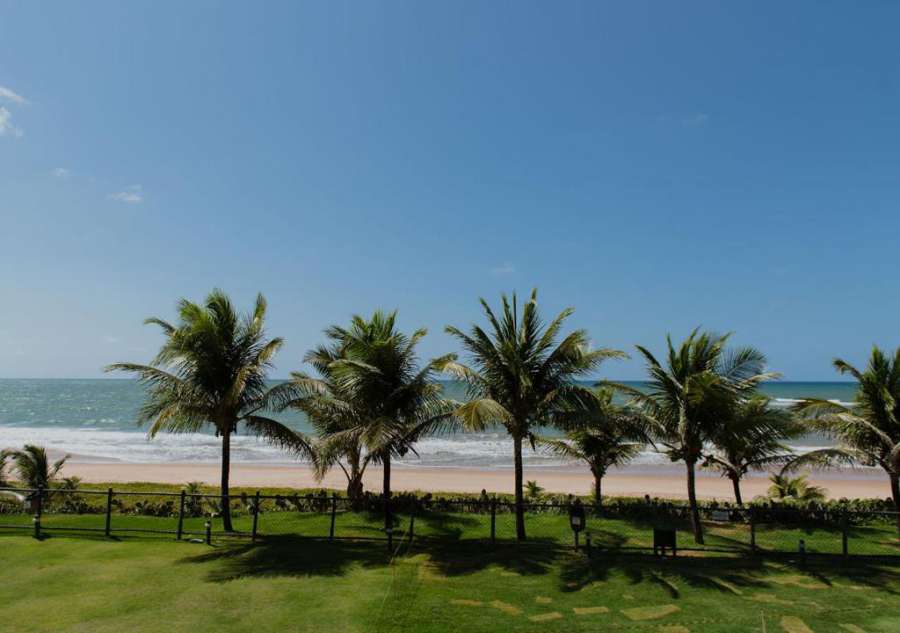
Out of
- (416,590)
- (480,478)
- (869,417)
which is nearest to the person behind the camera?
(416,590)

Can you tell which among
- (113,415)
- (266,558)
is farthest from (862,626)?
(113,415)

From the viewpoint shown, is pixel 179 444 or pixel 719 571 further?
pixel 179 444

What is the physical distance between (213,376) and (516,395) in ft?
26.7

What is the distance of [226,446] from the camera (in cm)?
1506

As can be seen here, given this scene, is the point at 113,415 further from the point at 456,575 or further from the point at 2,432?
the point at 456,575

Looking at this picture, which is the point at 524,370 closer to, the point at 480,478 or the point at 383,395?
the point at 383,395

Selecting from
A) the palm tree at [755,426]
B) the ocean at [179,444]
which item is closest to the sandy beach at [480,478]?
the ocean at [179,444]

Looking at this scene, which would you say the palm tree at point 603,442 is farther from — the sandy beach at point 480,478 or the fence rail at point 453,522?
the sandy beach at point 480,478

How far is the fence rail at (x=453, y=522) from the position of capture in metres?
13.8

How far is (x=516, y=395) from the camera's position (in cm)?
1472

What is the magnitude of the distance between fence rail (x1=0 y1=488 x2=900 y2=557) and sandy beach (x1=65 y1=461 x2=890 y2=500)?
43.9ft

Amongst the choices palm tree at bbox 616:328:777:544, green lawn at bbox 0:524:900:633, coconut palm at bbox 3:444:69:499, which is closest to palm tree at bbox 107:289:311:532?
green lawn at bbox 0:524:900:633

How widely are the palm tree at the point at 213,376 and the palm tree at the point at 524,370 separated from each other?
5.29 m

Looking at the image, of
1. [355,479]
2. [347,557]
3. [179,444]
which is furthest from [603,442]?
[179,444]
